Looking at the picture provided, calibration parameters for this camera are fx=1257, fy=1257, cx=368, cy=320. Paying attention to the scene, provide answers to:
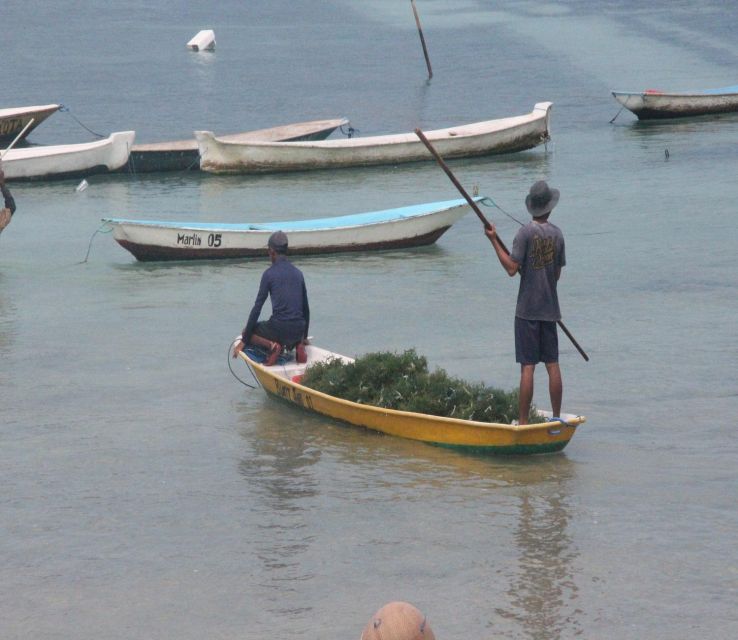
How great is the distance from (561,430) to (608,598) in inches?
89.5

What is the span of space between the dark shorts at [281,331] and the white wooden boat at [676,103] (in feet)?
69.6

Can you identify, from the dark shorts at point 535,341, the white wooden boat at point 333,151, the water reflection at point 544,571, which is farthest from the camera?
the white wooden boat at point 333,151

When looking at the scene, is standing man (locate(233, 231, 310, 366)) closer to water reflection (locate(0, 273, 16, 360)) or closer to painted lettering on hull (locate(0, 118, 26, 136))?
water reflection (locate(0, 273, 16, 360))

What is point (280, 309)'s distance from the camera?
37.3 feet

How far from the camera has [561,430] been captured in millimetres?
9500

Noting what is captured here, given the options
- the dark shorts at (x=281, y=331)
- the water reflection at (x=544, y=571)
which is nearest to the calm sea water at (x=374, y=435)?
the water reflection at (x=544, y=571)

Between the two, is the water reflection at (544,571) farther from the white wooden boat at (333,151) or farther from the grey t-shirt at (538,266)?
the white wooden boat at (333,151)

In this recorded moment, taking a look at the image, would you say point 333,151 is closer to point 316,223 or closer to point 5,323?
point 316,223

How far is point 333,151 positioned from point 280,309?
15233 mm

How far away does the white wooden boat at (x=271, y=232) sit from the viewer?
1833 cm

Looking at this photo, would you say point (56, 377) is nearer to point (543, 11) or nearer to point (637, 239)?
point (637, 239)

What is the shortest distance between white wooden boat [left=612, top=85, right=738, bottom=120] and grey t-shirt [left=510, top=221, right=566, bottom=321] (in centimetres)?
2258

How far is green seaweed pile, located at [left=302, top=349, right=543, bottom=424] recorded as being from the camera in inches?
388

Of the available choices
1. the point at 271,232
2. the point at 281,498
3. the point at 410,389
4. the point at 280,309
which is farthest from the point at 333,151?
the point at 281,498
